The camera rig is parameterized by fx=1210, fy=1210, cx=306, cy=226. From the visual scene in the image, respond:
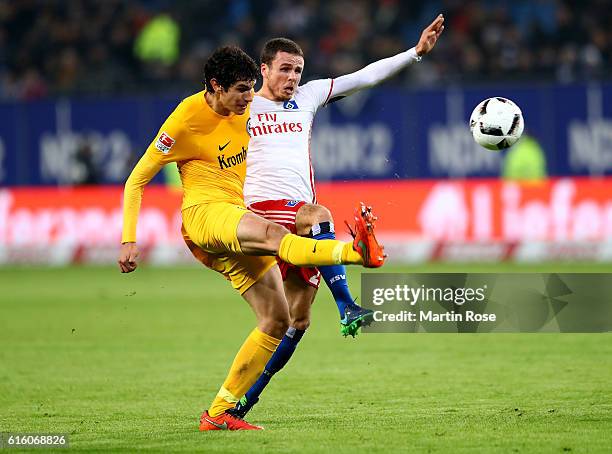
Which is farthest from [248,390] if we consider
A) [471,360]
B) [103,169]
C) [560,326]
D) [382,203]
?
[103,169]

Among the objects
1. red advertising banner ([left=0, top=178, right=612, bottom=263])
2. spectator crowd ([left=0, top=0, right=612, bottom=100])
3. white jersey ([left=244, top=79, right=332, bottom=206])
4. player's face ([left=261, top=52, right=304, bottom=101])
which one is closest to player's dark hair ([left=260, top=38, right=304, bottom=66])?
player's face ([left=261, top=52, right=304, bottom=101])

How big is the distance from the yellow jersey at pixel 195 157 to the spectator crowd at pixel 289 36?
1616cm

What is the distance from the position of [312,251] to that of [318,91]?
173 centimetres

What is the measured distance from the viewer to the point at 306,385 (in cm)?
946

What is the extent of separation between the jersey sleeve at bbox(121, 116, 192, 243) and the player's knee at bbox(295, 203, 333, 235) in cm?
84

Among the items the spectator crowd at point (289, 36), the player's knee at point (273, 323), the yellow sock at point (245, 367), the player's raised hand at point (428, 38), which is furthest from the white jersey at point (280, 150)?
the spectator crowd at point (289, 36)

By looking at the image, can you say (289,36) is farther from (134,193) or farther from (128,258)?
(128,258)

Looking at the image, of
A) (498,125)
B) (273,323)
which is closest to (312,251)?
(273,323)

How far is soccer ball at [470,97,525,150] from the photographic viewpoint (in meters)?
8.48

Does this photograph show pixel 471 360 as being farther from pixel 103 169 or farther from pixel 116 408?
pixel 103 169

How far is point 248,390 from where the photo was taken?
7652 mm

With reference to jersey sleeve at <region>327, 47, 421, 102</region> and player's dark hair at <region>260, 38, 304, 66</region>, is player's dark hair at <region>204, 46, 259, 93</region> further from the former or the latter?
jersey sleeve at <region>327, 47, 421, 102</region>

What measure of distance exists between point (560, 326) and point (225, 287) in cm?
790

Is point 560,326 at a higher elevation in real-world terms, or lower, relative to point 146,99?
lower
